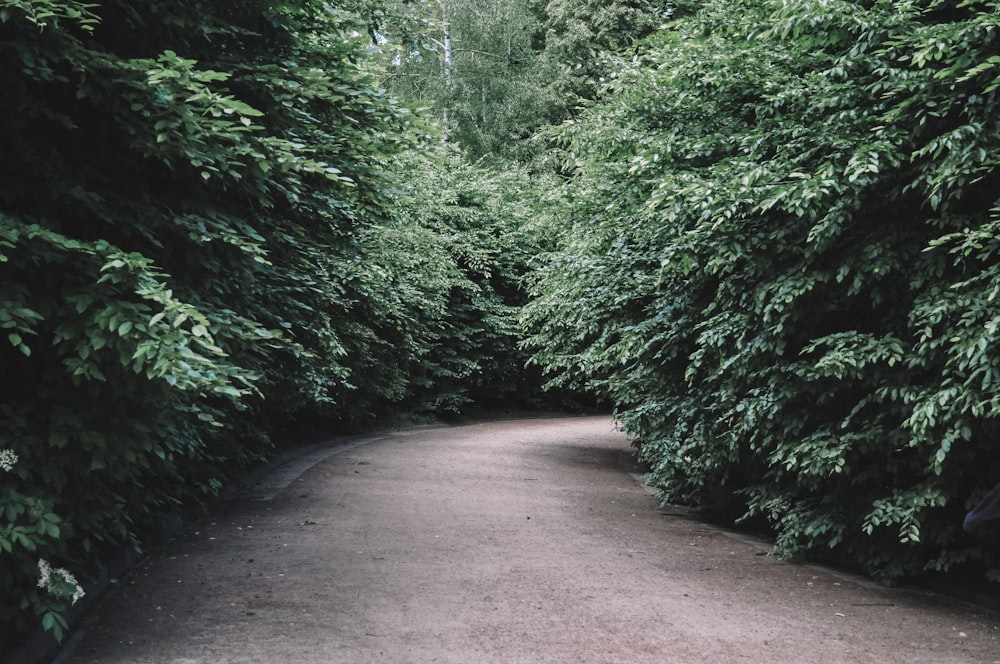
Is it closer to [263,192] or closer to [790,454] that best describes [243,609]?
[263,192]

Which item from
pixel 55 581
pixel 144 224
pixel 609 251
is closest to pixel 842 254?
pixel 609 251

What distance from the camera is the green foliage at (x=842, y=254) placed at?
22.3ft

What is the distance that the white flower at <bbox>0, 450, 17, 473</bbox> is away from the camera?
4.58 m

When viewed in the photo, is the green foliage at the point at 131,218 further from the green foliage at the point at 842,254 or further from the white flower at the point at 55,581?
the green foliage at the point at 842,254

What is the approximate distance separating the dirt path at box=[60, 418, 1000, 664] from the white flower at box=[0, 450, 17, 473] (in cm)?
165

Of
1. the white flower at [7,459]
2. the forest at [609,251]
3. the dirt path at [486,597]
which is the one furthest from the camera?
the dirt path at [486,597]

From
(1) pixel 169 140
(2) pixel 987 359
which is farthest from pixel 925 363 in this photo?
(1) pixel 169 140

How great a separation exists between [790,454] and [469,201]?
861 inches

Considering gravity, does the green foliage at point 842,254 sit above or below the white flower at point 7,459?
above

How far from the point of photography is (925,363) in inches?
277

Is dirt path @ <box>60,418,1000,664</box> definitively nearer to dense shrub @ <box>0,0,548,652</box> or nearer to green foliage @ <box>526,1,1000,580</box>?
dense shrub @ <box>0,0,548,652</box>

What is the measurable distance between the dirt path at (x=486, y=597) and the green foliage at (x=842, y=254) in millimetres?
906

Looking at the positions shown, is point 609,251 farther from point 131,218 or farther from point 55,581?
point 55,581

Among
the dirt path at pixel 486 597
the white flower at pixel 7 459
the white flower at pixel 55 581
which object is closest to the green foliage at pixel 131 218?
the white flower at pixel 55 581
